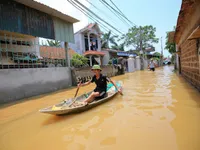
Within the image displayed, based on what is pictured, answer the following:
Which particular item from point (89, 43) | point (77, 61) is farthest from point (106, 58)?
point (77, 61)

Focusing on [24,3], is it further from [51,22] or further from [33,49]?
[33,49]

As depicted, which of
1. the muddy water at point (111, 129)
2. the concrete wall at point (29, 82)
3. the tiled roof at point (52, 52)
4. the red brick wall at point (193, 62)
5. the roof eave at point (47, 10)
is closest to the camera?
the muddy water at point (111, 129)

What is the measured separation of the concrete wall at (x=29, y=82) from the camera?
20.7ft

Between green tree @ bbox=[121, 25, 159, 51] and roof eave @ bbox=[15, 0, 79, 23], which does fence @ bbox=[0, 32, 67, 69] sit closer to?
roof eave @ bbox=[15, 0, 79, 23]

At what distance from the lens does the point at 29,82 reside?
735 centimetres

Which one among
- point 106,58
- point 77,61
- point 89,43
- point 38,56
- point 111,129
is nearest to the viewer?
point 111,129

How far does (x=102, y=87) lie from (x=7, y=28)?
212 inches

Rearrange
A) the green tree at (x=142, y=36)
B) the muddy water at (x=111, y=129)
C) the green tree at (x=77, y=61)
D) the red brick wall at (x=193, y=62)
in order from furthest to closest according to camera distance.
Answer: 1. the green tree at (x=142, y=36)
2. the green tree at (x=77, y=61)
3. the red brick wall at (x=193, y=62)
4. the muddy water at (x=111, y=129)

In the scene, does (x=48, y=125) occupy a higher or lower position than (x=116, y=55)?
lower

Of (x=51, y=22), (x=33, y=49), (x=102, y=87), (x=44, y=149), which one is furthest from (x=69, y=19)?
(x=44, y=149)

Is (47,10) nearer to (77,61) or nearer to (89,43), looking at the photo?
(77,61)

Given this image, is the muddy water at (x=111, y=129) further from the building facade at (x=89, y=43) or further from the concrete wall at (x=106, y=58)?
the concrete wall at (x=106, y=58)

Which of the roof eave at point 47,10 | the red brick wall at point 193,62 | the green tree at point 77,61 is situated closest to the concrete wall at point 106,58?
the green tree at point 77,61

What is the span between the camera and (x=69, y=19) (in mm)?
10031
